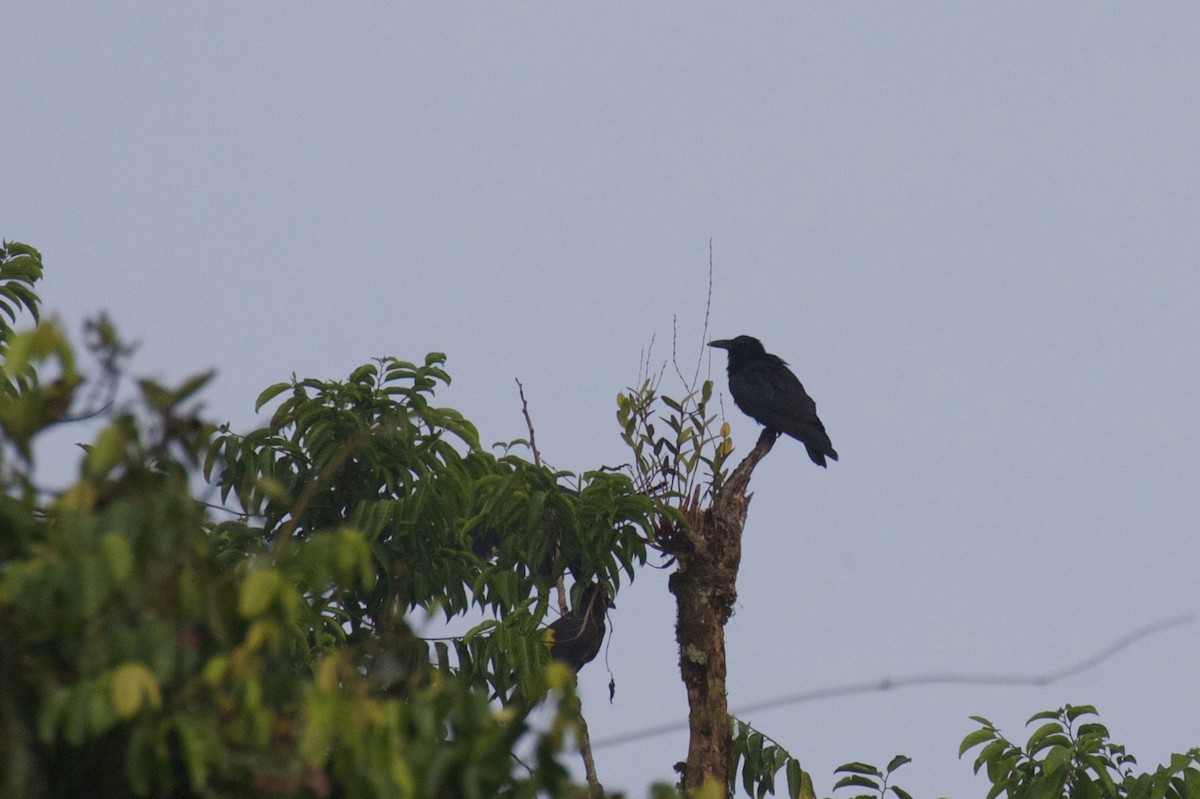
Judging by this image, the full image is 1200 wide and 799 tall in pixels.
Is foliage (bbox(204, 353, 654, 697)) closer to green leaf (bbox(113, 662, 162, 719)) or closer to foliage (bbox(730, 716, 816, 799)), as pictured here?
foliage (bbox(730, 716, 816, 799))

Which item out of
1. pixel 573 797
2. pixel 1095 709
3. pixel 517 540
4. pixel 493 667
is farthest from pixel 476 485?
pixel 573 797

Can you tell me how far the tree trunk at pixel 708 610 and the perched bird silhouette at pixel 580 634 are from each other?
3.16 ft

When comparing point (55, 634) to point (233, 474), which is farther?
point (233, 474)

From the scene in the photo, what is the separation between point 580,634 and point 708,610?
1243mm

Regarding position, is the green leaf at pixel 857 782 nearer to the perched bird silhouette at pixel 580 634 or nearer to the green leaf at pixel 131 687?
the perched bird silhouette at pixel 580 634

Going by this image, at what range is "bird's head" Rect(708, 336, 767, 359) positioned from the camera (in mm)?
12531

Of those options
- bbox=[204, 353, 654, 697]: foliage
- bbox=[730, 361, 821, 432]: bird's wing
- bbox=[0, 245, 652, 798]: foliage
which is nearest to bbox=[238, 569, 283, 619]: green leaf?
bbox=[0, 245, 652, 798]: foliage

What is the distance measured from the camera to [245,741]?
255cm

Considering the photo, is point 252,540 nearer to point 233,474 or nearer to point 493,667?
point 233,474

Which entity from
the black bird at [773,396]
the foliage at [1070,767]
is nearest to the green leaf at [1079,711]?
the foliage at [1070,767]

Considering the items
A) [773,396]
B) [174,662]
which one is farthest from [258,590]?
[773,396]

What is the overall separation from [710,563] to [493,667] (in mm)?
1295

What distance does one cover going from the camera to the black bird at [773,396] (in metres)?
11.0

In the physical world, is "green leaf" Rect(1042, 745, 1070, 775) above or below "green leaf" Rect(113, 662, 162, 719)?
below
